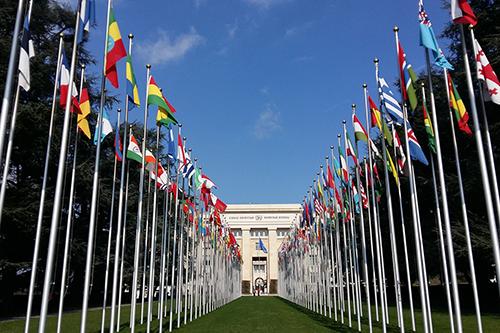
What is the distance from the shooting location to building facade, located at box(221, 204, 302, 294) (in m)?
92.4

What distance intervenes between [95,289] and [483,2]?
129 ft

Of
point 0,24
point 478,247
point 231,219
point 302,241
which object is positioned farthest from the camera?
point 231,219

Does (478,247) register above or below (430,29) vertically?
below

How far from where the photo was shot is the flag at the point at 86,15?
1112 cm

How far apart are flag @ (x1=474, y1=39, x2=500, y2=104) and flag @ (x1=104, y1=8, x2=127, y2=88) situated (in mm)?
8881

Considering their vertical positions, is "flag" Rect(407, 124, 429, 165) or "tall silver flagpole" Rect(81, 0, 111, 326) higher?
"flag" Rect(407, 124, 429, 165)

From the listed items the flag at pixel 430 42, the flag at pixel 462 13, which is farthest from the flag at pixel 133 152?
the flag at pixel 462 13

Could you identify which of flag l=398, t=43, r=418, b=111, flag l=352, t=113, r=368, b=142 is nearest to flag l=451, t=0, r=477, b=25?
flag l=398, t=43, r=418, b=111

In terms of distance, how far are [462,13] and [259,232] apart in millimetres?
88393

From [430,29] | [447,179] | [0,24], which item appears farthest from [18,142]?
[447,179]

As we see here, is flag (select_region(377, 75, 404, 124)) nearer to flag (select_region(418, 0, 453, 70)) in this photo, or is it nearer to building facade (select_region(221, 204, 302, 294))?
flag (select_region(418, 0, 453, 70))

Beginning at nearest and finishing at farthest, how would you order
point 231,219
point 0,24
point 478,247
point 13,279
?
point 478,247 < point 0,24 < point 13,279 < point 231,219

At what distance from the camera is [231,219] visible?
9438 centimetres

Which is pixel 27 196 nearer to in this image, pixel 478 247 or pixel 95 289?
pixel 95 289
